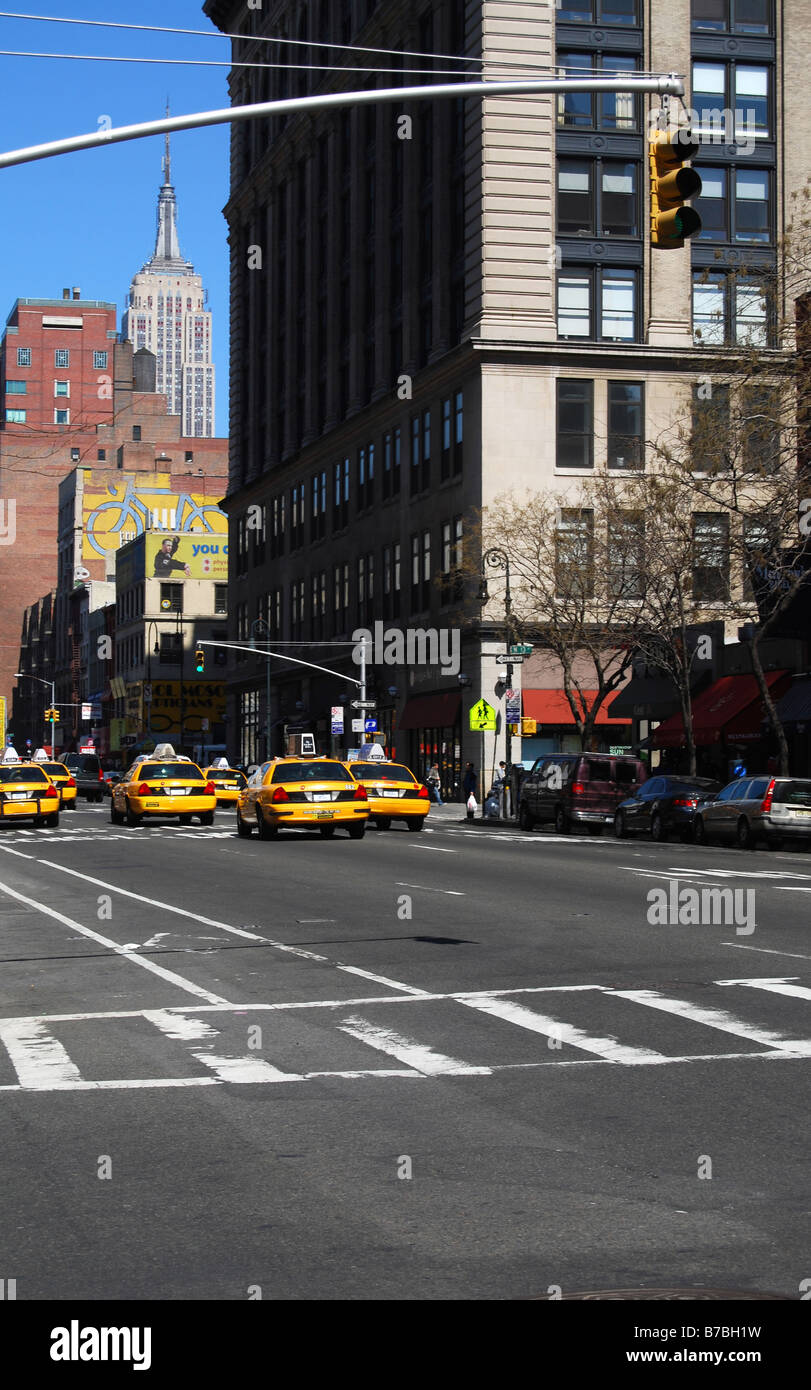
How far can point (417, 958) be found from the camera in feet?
49.2

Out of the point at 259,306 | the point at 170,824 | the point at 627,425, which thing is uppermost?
the point at 259,306

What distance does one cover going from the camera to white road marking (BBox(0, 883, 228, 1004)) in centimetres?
1306

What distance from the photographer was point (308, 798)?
122 ft

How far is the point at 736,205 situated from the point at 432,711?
22.2 m

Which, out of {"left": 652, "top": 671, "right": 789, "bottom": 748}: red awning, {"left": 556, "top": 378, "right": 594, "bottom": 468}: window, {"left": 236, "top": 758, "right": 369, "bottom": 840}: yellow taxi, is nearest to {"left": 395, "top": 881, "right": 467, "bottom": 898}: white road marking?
{"left": 236, "top": 758, "right": 369, "bottom": 840}: yellow taxi

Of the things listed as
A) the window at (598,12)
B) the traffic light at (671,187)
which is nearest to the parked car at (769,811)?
the traffic light at (671,187)

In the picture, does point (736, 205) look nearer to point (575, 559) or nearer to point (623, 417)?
point (623, 417)

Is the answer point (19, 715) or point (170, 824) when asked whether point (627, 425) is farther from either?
point (19, 715)

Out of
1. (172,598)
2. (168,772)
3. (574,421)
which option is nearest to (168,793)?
(168,772)

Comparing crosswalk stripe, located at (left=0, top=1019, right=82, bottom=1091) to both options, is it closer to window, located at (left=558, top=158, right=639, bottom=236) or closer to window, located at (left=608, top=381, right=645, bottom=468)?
window, located at (left=608, top=381, right=645, bottom=468)

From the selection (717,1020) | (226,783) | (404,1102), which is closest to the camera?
(404,1102)

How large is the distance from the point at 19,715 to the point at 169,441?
37.4 meters

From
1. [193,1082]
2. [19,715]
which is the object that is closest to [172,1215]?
[193,1082]
